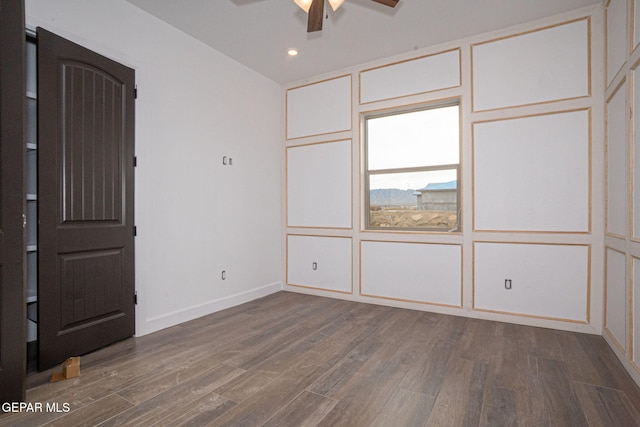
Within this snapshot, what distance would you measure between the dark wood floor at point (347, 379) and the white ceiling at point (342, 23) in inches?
116

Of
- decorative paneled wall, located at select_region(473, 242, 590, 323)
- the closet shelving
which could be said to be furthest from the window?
the closet shelving

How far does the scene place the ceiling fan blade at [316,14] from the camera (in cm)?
224

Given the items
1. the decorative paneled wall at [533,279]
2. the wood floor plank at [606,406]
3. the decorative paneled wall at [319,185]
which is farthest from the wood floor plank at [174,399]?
the decorative paneled wall at [533,279]

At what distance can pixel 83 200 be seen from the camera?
101 inches

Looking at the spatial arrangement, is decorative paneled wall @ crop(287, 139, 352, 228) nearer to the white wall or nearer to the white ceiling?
the white wall

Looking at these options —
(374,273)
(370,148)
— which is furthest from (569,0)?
(374,273)

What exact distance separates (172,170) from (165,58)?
1.08 meters

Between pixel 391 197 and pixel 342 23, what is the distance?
2.00 m

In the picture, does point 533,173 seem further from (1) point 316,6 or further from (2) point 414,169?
(1) point 316,6

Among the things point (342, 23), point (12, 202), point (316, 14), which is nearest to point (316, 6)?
point (316, 14)

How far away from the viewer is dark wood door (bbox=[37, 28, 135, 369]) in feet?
7.71

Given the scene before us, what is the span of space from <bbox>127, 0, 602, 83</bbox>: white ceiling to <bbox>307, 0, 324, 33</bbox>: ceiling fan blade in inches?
28.9

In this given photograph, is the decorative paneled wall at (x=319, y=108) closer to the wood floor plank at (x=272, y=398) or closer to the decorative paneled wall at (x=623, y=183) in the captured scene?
the decorative paneled wall at (x=623, y=183)

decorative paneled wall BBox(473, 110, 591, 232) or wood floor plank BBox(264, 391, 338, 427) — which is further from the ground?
decorative paneled wall BBox(473, 110, 591, 232)
